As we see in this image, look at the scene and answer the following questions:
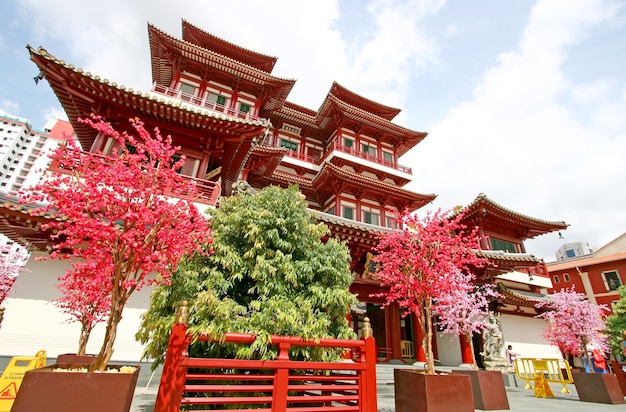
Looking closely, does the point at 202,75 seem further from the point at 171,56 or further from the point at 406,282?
the point at 406,282

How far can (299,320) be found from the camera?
3932 millimetres

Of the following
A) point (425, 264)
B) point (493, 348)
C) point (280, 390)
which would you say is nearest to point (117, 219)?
point (280, 390)

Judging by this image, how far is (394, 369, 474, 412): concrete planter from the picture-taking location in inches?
159

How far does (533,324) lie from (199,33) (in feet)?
85.9

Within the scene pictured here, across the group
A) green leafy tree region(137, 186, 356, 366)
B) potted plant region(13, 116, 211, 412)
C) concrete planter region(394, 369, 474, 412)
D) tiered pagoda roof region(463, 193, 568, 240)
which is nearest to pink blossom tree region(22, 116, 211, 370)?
potted plant region(13, 116, 211, 412)

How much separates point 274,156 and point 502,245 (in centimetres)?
1555

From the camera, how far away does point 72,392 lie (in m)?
2.65

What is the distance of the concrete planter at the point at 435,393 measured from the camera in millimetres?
4043

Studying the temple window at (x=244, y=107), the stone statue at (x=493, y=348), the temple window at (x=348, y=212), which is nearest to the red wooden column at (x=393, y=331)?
the stone statue at (x=493, y=348)

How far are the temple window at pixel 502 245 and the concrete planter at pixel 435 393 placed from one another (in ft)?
54.3

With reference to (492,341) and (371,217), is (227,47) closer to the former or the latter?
(371,217)

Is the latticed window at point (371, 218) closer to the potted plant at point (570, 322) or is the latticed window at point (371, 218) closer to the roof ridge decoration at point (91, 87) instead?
the potted plant at point (570, 322)

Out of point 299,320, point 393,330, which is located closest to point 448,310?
point 393,330

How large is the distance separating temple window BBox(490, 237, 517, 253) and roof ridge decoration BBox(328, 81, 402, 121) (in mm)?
12620
